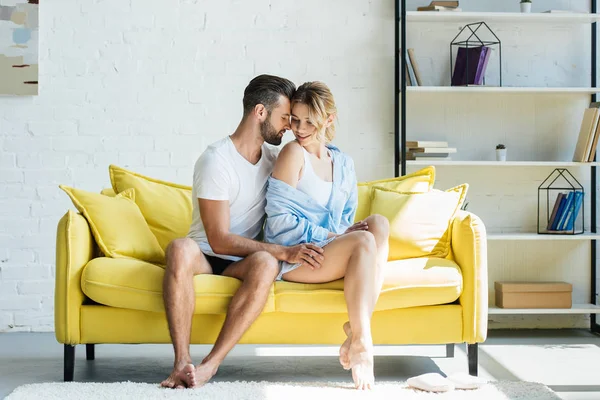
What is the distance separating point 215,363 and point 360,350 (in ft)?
1.70

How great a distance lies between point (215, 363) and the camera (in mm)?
2801

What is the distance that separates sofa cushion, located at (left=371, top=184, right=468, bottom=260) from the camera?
3.36m

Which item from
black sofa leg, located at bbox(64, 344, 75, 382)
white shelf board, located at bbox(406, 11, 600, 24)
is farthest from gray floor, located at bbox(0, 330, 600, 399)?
white shelf board, located at bbox(406, 11, 600, 24)

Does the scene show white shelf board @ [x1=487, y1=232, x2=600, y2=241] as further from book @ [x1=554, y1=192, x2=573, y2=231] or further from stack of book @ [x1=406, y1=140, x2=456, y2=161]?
stack of book @ [x1=406, y1=140, x2=456, y2=161]

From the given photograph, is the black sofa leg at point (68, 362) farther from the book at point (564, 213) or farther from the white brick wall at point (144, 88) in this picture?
the book at point (564, 213)

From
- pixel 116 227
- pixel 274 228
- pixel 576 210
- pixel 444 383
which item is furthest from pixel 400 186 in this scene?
pixel 116 227

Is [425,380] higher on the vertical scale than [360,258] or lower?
lower

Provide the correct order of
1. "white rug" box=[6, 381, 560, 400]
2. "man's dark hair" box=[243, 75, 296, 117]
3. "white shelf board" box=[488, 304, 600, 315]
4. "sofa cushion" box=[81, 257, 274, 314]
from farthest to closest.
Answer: "white shelf board" box=[488, 304, 600, 315]
"man's dark hair" box=[243, 75, 296, 117]
"sofa cushion" box=[81, 257, 274, 314]
"white rug" box=[6, 381, 560, 400]

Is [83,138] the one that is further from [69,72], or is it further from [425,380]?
[425,380]

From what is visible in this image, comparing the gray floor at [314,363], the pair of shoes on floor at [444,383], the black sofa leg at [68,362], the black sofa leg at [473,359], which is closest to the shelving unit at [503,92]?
the gray floor at [314,363]

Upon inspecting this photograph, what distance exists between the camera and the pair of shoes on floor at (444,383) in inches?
111

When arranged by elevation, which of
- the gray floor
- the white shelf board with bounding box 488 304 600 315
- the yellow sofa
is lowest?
the gray floor

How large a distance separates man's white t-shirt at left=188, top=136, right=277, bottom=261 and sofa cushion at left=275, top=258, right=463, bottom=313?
0.29 meters

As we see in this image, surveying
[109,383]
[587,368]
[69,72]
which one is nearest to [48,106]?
[69,72]
